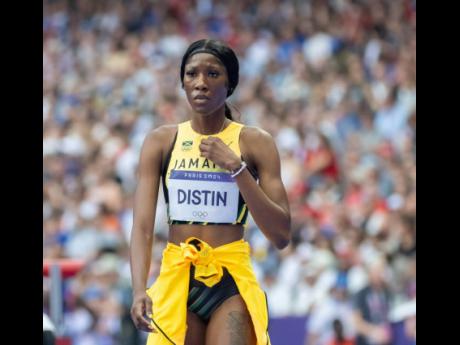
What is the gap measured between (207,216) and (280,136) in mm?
8921

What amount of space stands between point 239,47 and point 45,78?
9.43ft

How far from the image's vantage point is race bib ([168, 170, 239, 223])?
6375 millimetres

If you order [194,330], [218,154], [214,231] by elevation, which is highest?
[218,154]

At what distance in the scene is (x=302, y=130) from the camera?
15281 millimetres

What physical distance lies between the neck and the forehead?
302 mm

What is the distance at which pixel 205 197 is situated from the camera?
20.9 feet

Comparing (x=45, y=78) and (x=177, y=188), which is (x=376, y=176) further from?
(x=177, y=188)

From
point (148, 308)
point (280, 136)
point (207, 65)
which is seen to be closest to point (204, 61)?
point (207, 65)

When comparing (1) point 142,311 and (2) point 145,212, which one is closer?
(1) point 142,311

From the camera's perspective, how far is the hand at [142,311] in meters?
6.02

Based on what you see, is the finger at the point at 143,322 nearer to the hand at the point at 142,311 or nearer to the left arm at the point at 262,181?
the hand at the point at 142,311

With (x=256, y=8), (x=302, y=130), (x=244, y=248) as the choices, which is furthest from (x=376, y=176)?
(x=244, y=248)

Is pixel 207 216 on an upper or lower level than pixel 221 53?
lower

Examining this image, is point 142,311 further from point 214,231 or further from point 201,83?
point 201,83
